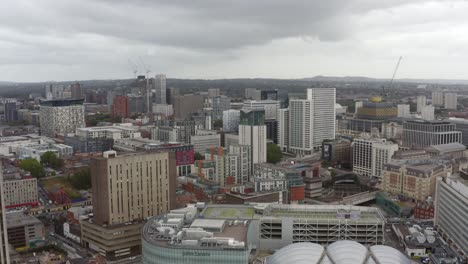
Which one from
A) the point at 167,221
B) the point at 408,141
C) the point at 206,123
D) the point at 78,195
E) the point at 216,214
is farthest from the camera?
the point at 206,123

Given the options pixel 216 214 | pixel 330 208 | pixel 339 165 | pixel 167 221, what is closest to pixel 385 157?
pixel 339 165

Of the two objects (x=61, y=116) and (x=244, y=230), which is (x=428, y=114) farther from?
(x=244, y=230)

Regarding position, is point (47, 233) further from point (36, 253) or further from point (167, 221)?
point (167, 221)

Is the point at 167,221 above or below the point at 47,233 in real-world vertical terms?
above

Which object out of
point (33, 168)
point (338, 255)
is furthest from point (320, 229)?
point (33, 168)

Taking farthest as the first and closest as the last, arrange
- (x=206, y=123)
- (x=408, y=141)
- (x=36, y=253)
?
(x=206, y=123) < (x=408, y=141) < (x=36, y=253)

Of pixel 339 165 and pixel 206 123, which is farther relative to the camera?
pixel 206 123

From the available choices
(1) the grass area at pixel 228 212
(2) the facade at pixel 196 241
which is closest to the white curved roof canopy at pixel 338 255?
(2) the facade at pixel 196 241
